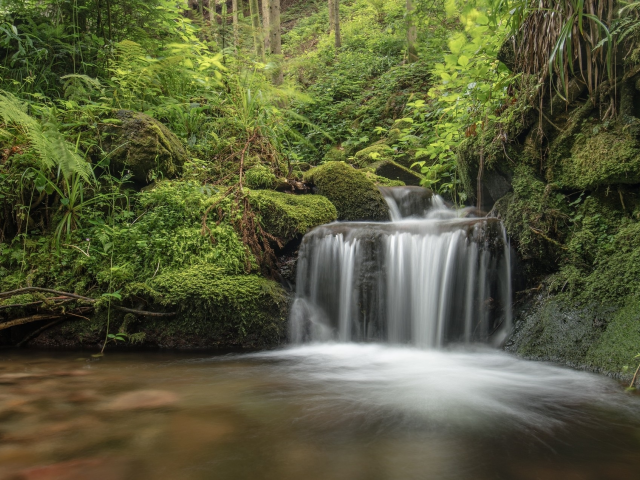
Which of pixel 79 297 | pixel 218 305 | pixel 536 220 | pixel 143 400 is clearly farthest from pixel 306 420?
pixel 536 220

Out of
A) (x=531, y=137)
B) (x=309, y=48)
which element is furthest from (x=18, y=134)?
(x=309, y=48)

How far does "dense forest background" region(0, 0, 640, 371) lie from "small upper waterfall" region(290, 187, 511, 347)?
274 mm

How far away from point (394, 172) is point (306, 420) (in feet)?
18.8

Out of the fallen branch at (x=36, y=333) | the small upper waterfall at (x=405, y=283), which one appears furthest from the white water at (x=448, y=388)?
the fallen branch at (x=36, y=333)

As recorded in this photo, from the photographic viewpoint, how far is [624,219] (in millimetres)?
3623

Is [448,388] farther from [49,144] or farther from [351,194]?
[49,144]

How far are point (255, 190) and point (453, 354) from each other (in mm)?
2930

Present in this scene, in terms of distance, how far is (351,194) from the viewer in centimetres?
593

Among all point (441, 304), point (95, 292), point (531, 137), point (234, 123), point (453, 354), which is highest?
point (234, 123)

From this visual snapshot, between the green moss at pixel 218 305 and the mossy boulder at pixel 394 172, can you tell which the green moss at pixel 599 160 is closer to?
the green moss at pixel 218 305

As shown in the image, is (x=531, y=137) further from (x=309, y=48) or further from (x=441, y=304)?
(x=309, y=48)

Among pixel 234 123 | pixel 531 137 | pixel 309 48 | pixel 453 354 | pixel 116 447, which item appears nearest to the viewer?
pixel 116 447

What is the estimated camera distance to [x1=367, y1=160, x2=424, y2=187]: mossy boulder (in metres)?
7.53

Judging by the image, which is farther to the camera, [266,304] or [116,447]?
[266,304]
